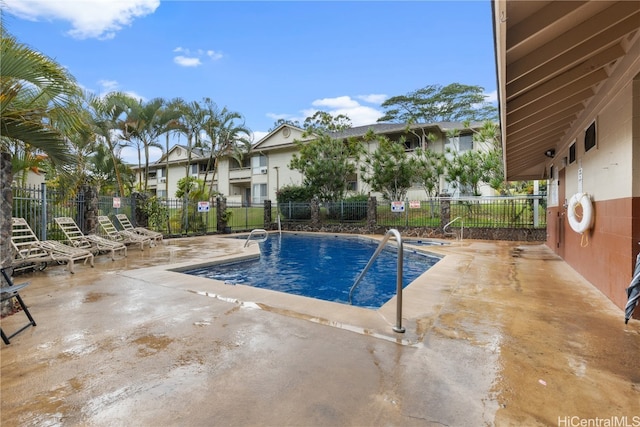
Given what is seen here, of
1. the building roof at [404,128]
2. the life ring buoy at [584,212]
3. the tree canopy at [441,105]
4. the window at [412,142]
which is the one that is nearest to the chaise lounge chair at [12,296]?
the life ring buoy at [584,212]

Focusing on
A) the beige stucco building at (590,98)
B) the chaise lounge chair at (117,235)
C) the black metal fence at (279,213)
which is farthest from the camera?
the chaise lounge chair at (117,235)

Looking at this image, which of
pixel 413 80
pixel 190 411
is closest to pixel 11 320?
pixel 190 411

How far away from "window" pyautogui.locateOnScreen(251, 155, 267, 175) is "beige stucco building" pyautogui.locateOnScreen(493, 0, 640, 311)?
23.9 meters

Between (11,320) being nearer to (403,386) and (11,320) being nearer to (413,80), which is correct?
(403,386)

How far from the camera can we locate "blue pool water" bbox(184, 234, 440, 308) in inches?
261

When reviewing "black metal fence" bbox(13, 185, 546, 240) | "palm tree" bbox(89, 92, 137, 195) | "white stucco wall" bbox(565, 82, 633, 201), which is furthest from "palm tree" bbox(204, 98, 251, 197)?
"white stucco wall" bbox(565, 82, 633, 201)

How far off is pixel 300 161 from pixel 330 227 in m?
5.11

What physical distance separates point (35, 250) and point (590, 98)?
1112 centimetres

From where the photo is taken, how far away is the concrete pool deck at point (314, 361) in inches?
82.5

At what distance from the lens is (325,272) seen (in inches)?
336

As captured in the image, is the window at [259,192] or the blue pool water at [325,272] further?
the window at [259,192]

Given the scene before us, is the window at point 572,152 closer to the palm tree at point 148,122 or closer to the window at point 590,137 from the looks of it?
Answer: the window at point 590,137

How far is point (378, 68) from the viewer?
23516 mm

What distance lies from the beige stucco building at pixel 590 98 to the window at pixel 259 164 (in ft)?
78.6
